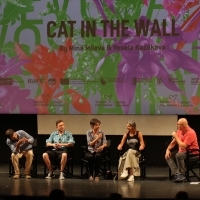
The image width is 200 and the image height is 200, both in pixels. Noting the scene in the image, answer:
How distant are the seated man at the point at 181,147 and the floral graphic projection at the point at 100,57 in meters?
0.70

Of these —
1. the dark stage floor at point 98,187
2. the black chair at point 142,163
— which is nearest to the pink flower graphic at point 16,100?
the dark stage floor at point 98,187

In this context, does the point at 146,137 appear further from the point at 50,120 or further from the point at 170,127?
the point at 50,120

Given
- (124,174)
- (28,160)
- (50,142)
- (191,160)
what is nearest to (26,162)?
(28,160)

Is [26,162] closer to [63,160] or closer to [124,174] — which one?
[63,160]

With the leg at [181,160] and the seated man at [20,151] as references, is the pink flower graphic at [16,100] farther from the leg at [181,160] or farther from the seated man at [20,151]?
the leg at [181,160]

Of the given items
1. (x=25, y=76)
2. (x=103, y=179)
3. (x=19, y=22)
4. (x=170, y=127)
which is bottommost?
(x=103, y=179)

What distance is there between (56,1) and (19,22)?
2.05 feet

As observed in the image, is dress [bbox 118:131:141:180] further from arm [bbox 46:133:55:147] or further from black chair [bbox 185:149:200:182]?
arm [bbox 46:133:55:147]

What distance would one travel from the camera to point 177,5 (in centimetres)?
948

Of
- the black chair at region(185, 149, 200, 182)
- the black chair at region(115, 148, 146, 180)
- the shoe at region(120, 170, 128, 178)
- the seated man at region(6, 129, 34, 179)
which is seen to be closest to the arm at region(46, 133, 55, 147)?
the seated man at region(6, 129, 34, 179)

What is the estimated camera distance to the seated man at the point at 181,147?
28.8 feet

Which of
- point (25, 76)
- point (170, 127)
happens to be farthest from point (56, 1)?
point (170, 127)

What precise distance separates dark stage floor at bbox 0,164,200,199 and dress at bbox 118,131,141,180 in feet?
0.60

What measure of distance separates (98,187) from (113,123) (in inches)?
66.6
